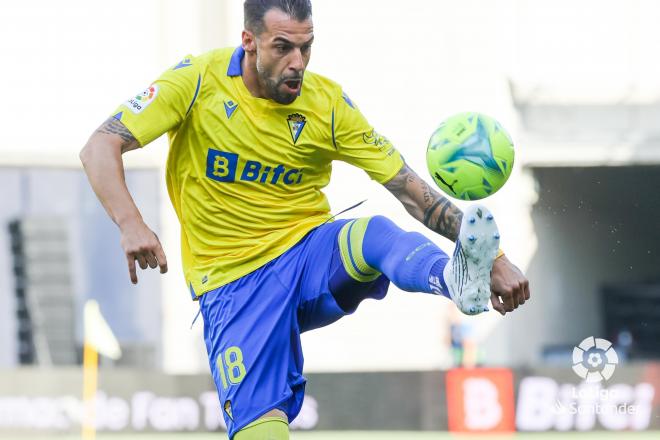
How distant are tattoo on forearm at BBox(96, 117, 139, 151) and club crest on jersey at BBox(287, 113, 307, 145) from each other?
2.11 feet

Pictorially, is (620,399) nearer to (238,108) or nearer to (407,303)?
(407,303)

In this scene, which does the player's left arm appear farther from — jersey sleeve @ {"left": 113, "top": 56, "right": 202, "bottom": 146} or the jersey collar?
jersey sleeve @ {"left": 113, "top": 56, "right": 202, "bottom": 146}

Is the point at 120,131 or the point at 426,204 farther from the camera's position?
the point at 426,204

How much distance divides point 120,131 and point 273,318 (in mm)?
937

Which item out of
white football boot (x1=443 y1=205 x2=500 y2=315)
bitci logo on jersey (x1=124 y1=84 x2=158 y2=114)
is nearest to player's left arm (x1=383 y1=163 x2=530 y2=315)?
white football boot (x1=443 y1=205 x2=500 y2=315)

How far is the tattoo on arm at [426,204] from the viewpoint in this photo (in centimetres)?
514

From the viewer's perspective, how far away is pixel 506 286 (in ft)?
14.9

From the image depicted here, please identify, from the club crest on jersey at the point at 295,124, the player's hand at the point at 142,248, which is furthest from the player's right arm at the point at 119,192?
the club crest on jersey at the point at 295,124

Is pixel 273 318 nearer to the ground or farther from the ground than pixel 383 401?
farther from the ground

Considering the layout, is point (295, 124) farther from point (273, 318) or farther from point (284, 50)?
point (273, 318)

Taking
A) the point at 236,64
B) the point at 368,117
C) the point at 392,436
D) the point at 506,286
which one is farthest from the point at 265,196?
the point at 368,117

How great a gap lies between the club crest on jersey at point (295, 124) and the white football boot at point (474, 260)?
3.65ft

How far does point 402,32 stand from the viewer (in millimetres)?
15578

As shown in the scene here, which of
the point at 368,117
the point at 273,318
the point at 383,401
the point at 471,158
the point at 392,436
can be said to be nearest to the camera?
the point at 471,158
